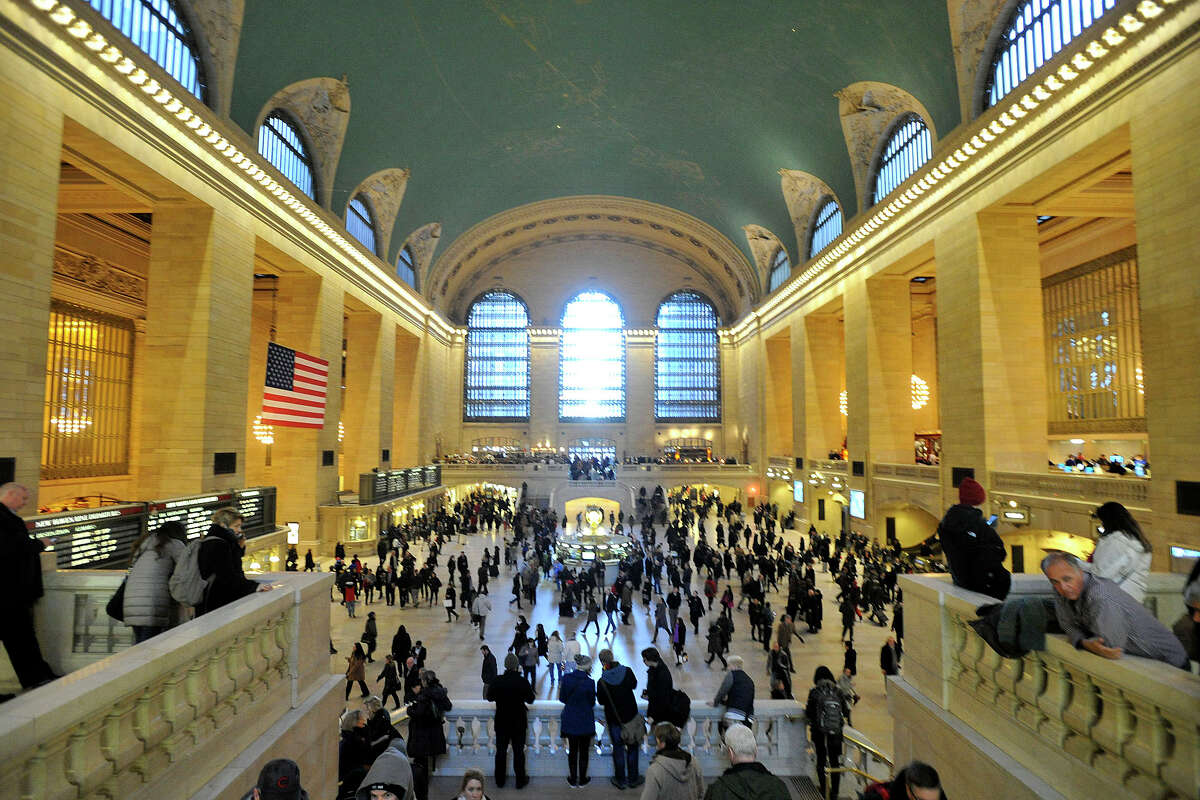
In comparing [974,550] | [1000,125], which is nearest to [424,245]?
[1000,125]

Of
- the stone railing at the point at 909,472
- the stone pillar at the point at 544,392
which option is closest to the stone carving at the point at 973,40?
the stone railing at the point at 909,472

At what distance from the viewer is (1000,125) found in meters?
12.3

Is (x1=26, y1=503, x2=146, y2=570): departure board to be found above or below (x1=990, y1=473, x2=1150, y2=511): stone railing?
below

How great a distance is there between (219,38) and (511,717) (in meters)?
14.1

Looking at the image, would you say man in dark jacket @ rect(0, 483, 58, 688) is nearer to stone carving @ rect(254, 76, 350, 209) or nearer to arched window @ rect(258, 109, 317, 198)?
arched window @ rect(258, 109, 317, 198)

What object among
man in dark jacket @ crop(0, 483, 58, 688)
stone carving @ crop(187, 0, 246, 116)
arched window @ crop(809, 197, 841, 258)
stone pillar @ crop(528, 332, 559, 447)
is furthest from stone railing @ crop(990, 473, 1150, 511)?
stone pillar @ crop(528, 332, 559, 447)

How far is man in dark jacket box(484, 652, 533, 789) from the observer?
5184mm

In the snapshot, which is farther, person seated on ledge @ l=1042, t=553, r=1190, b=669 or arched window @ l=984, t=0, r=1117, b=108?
arched window @ l=984, t=0, r=1117, b=108

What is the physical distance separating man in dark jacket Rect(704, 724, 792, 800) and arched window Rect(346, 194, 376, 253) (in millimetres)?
21117

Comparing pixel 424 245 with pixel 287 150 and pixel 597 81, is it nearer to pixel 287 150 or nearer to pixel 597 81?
pixel 597 81

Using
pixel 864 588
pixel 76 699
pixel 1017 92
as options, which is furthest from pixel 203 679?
pixel 1017 92

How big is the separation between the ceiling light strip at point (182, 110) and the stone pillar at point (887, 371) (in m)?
16.2

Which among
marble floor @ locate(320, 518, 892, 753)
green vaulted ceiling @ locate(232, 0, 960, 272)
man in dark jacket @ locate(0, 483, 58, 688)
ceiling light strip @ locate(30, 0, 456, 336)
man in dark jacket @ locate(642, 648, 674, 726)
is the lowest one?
marble floor @ locate(320, 518, 892, 753)

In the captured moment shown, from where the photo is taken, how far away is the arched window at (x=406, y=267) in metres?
27.3
